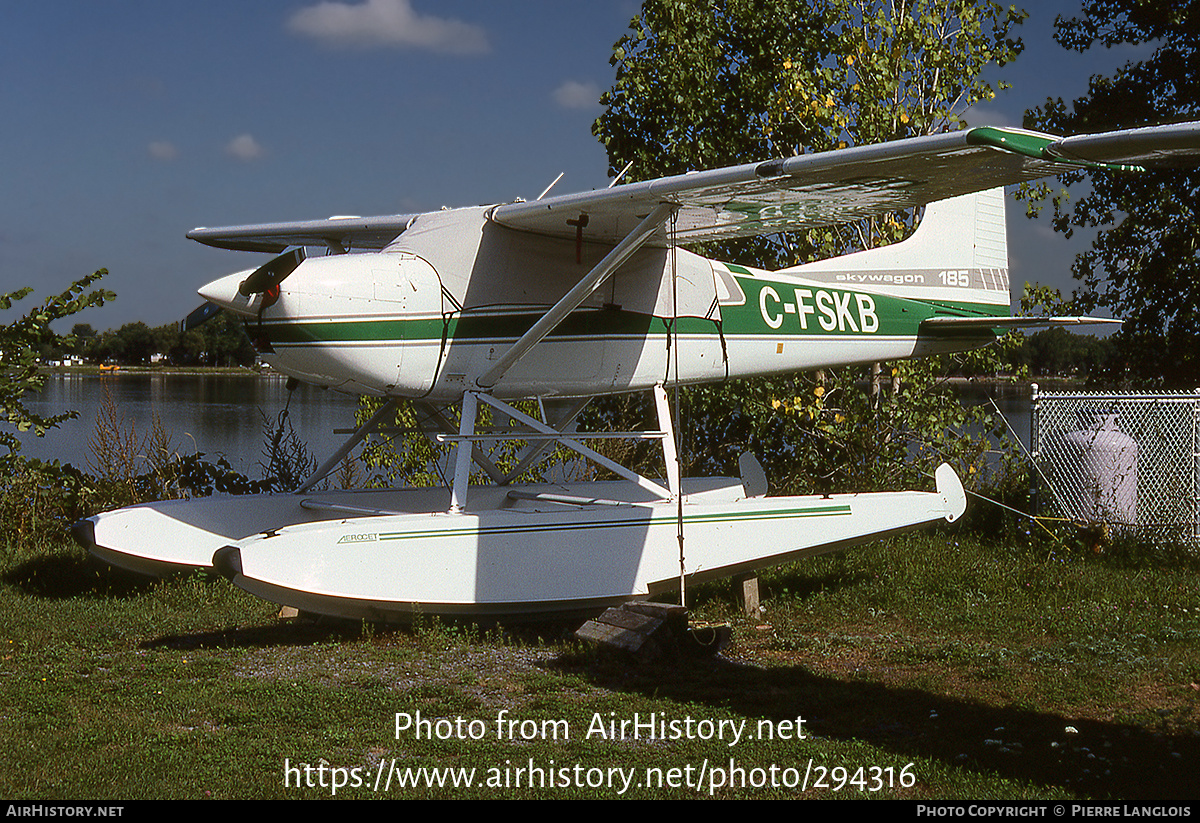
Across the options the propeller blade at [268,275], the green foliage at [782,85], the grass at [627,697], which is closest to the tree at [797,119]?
the green foliage at [782,85]

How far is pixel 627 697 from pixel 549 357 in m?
2.88

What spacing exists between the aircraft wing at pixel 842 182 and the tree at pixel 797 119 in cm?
418

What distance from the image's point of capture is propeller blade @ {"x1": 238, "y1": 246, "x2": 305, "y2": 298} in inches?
230

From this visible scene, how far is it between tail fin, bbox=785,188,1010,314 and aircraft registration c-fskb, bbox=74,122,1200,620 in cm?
20

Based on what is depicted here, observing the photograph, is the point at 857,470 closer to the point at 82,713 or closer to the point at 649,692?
the point at 649,692

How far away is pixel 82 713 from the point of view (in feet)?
14.8

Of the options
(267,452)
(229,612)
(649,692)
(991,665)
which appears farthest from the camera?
(267,452)

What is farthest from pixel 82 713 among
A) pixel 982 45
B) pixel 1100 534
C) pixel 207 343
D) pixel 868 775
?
pixel 207 343

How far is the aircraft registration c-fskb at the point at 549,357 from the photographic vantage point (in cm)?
577

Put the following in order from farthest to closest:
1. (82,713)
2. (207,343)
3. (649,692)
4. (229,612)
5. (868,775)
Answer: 1. (207,343)
2. (229,612)
3. (649,692)
4. (82,713)
5. (868,775)

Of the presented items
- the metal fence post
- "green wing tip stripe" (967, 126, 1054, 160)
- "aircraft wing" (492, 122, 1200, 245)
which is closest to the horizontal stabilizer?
the metal fence post

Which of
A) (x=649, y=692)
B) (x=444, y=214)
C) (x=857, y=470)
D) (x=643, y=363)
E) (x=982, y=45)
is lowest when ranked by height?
(x=649, y=692)

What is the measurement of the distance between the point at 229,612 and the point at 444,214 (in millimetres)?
3098

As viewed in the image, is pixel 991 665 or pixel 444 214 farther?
pixel 444 214
